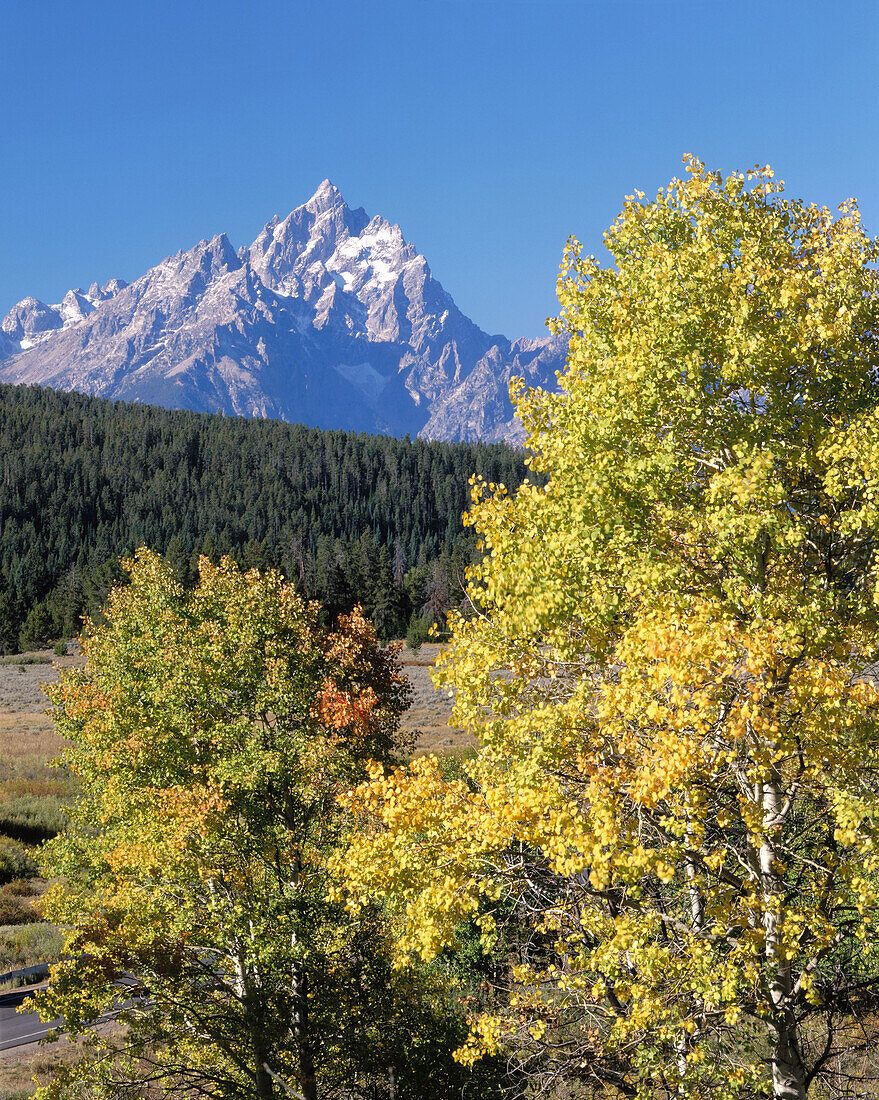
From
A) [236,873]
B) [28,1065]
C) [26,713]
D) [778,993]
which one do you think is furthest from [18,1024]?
[26,713]

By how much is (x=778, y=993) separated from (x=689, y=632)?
488 centimetres

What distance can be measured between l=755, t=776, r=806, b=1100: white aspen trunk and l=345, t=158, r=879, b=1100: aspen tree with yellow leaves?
0.04 m

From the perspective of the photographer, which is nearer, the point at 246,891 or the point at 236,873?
the point at 246,891

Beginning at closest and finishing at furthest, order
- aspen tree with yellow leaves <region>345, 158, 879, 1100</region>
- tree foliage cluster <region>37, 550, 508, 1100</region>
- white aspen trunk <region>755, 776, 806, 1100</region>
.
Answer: aspen tree with yellow leaves <region>345, 158, 879, 1100</region>, white aspen trunk <region>755, 776, 806, 1100</region>, tree foliage cluster <region>37, 550, 508, 1100</region>

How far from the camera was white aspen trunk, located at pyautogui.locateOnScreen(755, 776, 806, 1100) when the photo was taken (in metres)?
9.23

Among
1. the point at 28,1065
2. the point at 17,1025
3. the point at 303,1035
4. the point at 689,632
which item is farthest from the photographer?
the point at 17,1025

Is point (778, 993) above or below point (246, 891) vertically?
above

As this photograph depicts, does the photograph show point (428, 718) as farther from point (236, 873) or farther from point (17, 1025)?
point (236, 873)

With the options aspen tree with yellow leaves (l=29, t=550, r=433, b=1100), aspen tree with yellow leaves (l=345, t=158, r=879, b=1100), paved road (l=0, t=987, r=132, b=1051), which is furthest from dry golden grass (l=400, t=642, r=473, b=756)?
aspen tree with yellow leaves (l=345, t=158, r=879, b=1100)

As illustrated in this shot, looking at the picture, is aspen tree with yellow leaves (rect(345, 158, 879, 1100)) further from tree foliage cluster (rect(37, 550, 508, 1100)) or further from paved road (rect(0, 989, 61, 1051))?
paved road (rect(0, 989, 61, 1051))

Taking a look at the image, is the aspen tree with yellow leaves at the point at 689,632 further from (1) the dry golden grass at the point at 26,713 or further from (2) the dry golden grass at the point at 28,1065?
(1) the dry golden grass at the point at 26,713

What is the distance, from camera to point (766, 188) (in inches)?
421

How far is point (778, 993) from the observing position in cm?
950

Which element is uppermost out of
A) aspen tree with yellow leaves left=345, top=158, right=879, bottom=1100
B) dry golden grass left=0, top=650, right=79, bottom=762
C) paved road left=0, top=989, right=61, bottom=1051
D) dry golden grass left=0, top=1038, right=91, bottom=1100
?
aspen tree with yellow leaves left=345, top=158, right=879, bottom=1100
